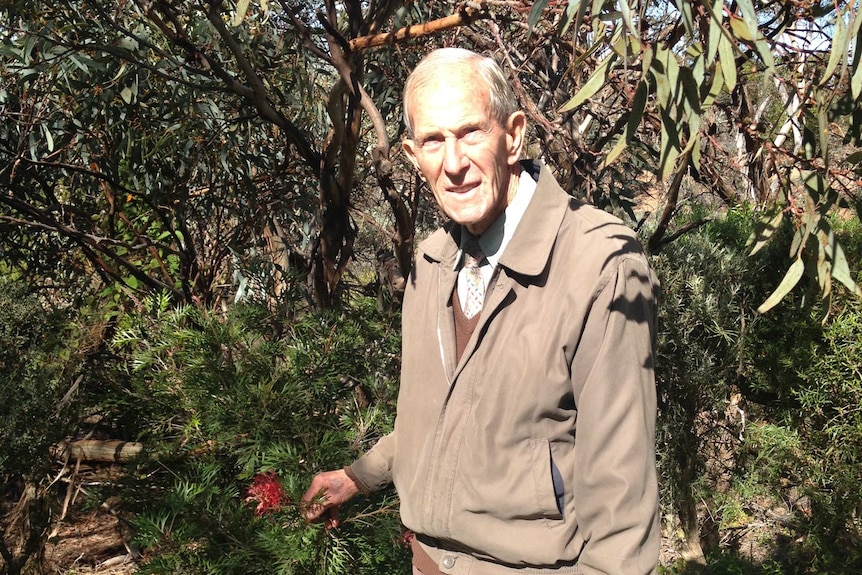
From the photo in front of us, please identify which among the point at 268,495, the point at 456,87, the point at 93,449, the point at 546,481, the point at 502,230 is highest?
the point at 456,87

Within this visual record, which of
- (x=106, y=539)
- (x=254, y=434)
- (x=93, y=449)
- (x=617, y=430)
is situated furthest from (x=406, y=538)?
(x=106, y=539)

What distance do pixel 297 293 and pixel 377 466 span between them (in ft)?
4.12

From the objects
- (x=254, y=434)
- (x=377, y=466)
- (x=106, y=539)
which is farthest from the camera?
(x=106, y=539)

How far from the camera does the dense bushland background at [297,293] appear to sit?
247cm

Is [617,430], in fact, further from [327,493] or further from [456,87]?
[327,493]

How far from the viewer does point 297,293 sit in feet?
10.9

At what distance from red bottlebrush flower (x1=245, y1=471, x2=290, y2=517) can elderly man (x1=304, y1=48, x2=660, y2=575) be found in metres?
0.43

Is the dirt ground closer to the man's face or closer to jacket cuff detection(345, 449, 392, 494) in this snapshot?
jacket cuff detection(345, 449, 392, 494)

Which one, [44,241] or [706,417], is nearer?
[706,417]

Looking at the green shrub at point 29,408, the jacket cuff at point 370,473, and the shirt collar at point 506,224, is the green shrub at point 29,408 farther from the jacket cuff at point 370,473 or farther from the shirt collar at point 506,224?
the shirt collar at point 506,224

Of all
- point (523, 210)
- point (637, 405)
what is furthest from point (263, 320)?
point (637, 405)

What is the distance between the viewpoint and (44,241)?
4.66m

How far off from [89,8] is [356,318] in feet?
6.69

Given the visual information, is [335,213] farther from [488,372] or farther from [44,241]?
[44,241]
